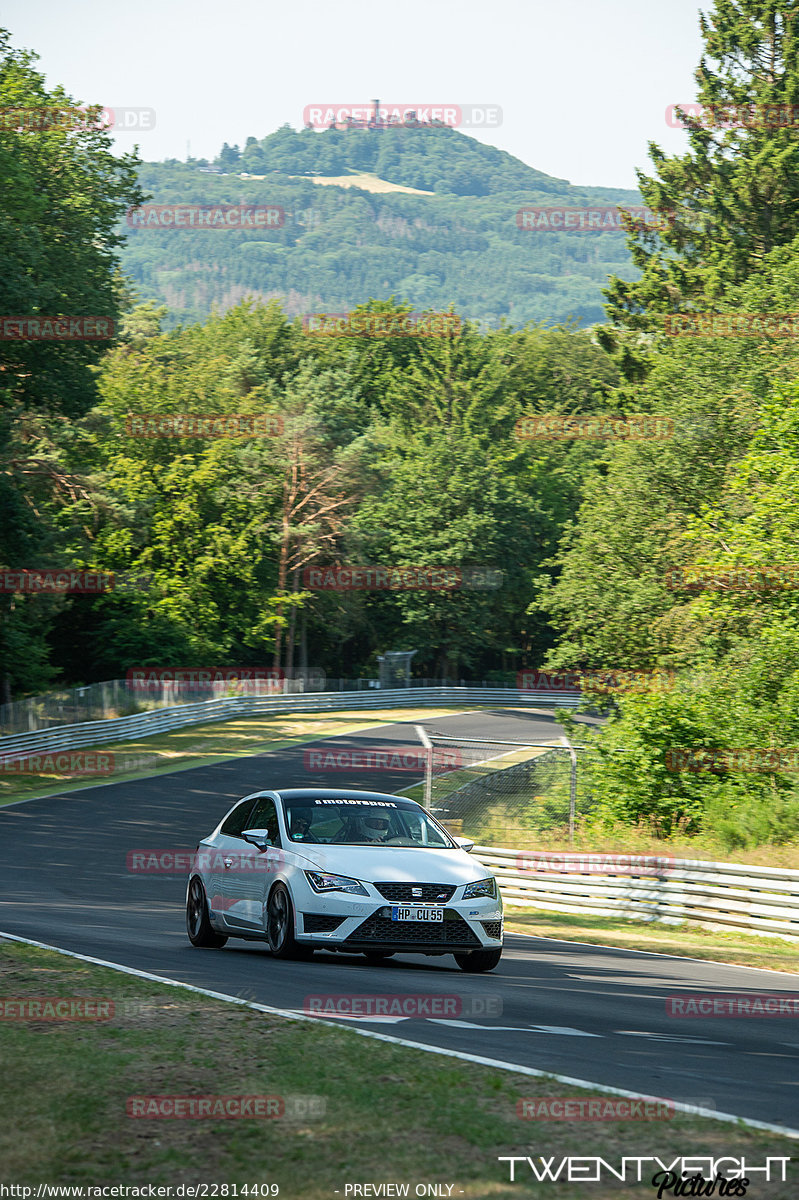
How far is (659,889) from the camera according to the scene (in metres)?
18.6

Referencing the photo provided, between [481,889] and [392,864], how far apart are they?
0.80 m

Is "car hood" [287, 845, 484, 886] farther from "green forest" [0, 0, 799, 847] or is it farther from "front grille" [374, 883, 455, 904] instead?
"green forest" [0, 0, 799, 847]

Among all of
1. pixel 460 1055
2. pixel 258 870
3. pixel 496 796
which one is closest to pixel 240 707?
pixel 496 796

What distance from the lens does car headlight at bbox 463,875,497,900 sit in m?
11.3

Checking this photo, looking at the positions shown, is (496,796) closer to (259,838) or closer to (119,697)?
(259,838)

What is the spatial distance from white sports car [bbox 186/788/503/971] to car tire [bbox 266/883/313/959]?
0.01 m

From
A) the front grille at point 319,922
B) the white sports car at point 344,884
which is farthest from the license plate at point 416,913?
the front grille at point 319,922

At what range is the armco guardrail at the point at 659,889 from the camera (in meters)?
16.7

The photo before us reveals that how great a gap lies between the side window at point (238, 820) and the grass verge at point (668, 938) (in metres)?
5.17

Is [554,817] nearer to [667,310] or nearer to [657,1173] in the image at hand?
[657,1173]

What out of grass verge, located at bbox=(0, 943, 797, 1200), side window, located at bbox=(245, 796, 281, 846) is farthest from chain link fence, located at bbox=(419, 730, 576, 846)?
Answer: grass verge, located at bbox=(0, 943, 797, 1200)

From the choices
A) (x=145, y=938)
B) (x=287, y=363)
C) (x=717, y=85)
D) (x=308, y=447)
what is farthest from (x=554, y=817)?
(x=287, y=363)

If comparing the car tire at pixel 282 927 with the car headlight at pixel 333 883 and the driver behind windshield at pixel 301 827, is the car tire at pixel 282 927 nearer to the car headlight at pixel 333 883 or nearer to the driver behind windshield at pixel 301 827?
the car headlight at pixel 333 883

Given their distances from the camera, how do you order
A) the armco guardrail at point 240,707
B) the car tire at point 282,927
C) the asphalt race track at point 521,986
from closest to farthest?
the asphalt race track at point 521,986
the car tire at point 282,927
the armco guardrail at point 240,707
